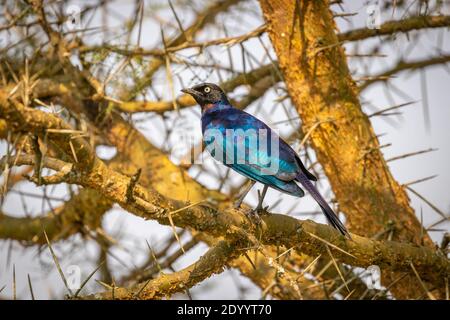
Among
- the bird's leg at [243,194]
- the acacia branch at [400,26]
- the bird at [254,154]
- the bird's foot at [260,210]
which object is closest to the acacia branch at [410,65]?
the acacia branch at [400,26]

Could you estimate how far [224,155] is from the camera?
452 cm

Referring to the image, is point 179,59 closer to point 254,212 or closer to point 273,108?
point 273,108

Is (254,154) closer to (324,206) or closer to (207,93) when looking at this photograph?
(324,206)

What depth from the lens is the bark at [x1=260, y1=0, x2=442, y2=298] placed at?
471cm

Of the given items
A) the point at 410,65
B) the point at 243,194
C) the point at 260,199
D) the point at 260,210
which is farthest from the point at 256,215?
the point at 410,65

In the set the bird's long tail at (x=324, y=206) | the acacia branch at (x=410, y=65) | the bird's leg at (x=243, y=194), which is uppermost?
the acacia branch at (x=410, y=65)

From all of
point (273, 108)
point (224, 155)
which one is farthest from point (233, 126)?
point (273, 108)

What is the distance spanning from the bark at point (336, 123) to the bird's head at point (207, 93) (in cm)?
65

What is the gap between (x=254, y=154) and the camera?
4391 millimetres

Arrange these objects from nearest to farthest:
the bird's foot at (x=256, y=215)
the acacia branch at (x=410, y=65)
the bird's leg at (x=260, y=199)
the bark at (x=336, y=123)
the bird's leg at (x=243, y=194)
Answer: the bird's foot at (x=256, y=215) < the bird's leg at (x=260, y=199) < the bird's leg at (x=243, y=194) < the bark at (x=336, y=123) < the acacia branch at (x=410, y=65)

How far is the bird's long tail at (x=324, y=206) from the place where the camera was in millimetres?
3781

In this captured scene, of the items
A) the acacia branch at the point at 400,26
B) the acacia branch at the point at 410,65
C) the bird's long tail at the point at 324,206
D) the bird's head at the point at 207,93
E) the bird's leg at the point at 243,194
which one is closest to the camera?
the bird's long tail at the point at 324,206

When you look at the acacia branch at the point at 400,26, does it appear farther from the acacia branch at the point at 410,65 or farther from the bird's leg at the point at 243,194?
the bird's leg at the point at 243,194
